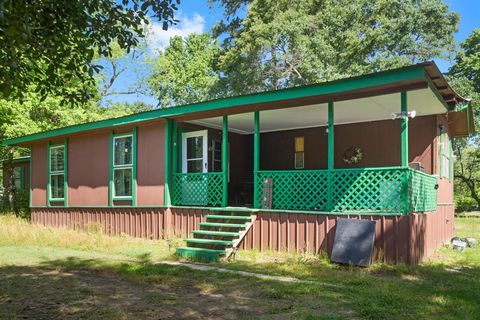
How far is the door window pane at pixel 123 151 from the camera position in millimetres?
11992

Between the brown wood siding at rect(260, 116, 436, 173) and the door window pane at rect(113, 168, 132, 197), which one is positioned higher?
the brown wood siding at rect(260, 116, 436, 173)

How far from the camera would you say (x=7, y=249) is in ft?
31.3

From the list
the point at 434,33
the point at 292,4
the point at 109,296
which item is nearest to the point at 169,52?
the point at 292,4

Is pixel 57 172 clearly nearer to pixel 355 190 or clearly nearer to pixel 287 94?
pixel 287 94

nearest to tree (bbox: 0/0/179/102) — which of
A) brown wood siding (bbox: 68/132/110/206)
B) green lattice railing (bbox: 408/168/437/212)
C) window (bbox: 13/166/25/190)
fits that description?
green lattice railing (bbox: 408/168/437/212)

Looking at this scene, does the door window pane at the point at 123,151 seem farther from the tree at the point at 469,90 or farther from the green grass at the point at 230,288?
the tree at the point at 469,90

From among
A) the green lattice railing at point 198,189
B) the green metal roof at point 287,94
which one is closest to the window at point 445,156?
the green metal roof at point 287,94

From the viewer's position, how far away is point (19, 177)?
19.2 m

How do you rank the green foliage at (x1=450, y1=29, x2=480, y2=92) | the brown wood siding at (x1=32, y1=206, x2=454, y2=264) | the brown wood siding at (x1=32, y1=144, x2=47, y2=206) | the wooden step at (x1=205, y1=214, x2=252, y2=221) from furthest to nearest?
the green foliage at (x1=450, y1=29, x2=480, y2=92)
the brown wood siding at (x1=32, y1=144, x2=47, y2=206)
the wooden step at (x1=205, y1=214, x2=252, y2=221)
the brown wood siding at (x1=32, y1=206, x2=454, y2=264)

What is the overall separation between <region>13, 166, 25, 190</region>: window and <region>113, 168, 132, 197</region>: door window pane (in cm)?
859

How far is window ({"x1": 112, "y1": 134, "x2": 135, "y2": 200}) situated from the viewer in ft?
39.0

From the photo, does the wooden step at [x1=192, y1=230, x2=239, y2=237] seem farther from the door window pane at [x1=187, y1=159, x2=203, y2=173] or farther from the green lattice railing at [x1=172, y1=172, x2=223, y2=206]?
the door window pane at [x1=187, y1=159, x2=203, y2=173]

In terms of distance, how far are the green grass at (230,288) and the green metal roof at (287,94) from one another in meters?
2.99

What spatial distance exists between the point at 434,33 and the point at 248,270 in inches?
809
